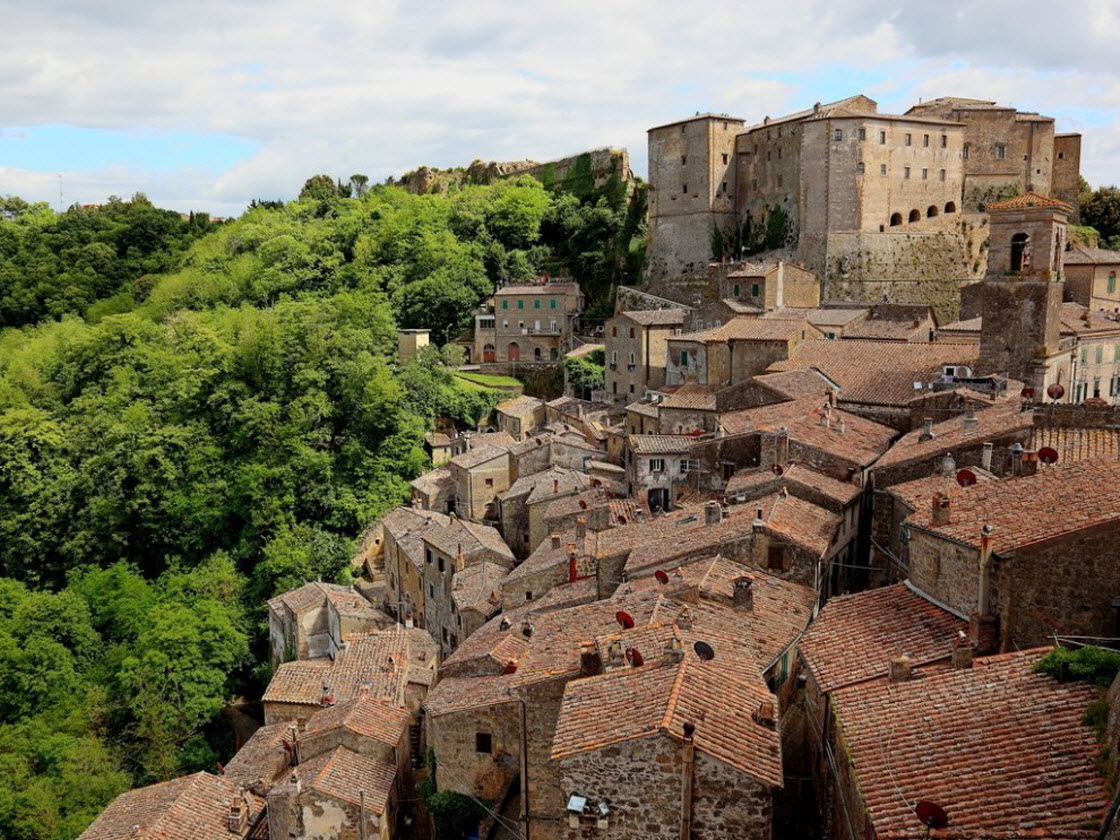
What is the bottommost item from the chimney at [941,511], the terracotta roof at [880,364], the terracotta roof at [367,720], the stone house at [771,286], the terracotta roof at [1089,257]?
the terracotta roof at [367,720]

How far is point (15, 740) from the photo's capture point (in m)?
30.4

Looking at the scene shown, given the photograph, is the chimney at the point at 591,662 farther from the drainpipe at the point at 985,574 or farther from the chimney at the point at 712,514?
the chimney at the point at 712,514

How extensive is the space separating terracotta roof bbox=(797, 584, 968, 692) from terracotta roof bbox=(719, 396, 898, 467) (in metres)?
8.48

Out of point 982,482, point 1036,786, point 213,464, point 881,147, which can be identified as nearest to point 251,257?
point 213,464

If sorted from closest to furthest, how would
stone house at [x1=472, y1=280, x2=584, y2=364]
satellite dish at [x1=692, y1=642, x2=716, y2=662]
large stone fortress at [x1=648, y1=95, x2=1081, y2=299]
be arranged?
satellite dish at [x1=692, y1=642, x2=716, y2=662] < large stone fortress at [x1=648, y1=95, x2=1081, y2=299] < stone house at [x1=472, y1=280, x2=584, y2=364]

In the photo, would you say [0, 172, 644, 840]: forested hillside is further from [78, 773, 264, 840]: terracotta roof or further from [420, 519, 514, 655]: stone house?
[420, 519, 514, 655]: stone house

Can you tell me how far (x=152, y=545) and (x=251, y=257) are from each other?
37.5 m

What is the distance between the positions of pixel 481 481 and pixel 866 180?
31.8 meters

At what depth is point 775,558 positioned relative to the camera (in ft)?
63.8

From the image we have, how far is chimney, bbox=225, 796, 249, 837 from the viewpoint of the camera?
22078 mm

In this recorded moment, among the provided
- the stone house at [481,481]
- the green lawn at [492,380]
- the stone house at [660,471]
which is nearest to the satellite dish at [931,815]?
the stone house at [660,471]

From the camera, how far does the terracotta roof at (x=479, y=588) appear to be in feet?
92.6

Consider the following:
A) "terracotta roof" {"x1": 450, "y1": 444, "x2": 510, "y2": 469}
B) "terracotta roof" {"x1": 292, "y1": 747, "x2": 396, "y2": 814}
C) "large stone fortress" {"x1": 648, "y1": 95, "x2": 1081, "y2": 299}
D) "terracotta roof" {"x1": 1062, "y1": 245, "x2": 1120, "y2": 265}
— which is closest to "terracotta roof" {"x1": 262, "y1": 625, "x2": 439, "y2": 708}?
"terracotta roof" {"x1": 292, "y1": 747, "x2": 396, "y2": 814}

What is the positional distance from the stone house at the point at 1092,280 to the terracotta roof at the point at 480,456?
26.8m
